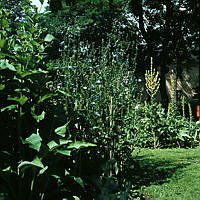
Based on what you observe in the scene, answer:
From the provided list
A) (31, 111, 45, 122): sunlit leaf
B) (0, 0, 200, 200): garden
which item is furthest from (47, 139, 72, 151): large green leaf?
(31, 111, 45, 122): sunlit leaf

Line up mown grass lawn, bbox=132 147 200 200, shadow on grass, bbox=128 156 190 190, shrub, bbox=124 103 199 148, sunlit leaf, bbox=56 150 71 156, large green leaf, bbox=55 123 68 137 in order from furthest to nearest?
shrub, bbox=124 103 199 148
shadow on grass, bbox=128 156 190 190
mown grass lawn, bbox=132 147 200 200
large green leaf, bbox=55 123 68 137
sunlit leaf, bbox=56 150 71 156

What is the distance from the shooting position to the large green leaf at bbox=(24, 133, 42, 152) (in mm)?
2863

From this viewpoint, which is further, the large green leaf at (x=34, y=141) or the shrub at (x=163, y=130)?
the shrub at (x=163, y=130)

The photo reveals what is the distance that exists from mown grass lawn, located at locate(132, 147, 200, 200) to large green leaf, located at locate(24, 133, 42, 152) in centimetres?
149

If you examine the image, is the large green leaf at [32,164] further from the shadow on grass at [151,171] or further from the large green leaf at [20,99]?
the shadow on grass at [151,171]

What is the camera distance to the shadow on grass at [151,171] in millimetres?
5074

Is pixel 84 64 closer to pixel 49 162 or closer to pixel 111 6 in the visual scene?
pixel 49 162

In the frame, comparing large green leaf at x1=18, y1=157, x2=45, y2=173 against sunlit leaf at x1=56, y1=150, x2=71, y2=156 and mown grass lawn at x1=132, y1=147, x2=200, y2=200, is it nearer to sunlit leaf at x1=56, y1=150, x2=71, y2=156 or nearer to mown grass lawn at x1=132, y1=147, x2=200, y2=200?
sunlit leaf at x1=56, y1=150, x2=71, y2=156

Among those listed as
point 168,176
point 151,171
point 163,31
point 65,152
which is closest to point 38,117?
point 65,152

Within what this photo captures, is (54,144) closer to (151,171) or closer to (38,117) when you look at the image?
(38,117)

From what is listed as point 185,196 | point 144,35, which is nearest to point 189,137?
point 185,196

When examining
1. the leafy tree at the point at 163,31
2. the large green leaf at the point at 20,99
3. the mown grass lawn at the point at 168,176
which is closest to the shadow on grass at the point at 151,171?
the mown grass lawn at the point at 168,176

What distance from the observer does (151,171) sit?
614 centimetres

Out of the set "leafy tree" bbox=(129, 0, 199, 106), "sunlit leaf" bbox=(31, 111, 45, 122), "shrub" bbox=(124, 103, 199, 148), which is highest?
"leafy tree" bbox=(129, 0, 199, 106)
